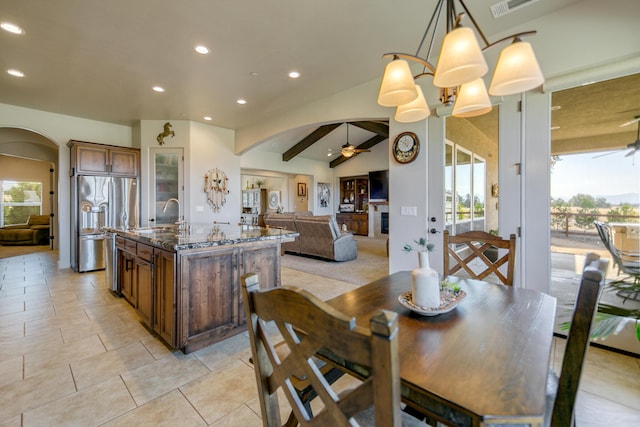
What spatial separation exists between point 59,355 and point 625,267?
460 centimetres

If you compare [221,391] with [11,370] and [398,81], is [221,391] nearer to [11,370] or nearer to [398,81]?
[11,370]

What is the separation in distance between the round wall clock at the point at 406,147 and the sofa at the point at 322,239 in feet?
7.83

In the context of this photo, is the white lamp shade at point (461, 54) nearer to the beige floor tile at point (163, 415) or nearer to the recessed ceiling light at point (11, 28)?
the beige floor tile at point (163, 415)

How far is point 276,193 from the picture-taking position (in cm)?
1179

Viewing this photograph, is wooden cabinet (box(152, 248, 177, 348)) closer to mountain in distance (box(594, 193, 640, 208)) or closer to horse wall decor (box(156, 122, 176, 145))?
mountain in distance (box(594, 193, 640, 208))

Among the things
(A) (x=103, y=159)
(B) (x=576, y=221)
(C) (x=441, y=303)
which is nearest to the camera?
(C) (x=441, y=303)

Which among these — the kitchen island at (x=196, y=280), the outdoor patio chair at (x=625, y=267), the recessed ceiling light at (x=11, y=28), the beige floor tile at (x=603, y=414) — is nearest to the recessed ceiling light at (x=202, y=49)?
the recessed ceiling light at (x=11, y=28)

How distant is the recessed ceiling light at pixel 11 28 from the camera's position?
2695 mm

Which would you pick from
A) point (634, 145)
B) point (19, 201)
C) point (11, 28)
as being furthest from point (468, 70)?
point (19, 201)

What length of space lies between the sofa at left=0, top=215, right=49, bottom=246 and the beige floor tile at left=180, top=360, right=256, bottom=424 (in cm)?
935

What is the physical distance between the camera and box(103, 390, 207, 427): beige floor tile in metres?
1.60

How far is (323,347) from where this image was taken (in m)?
0.65

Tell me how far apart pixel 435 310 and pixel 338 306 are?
1.42 feet

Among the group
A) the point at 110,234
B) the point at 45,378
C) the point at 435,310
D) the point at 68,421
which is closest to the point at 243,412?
the point at 68,421
